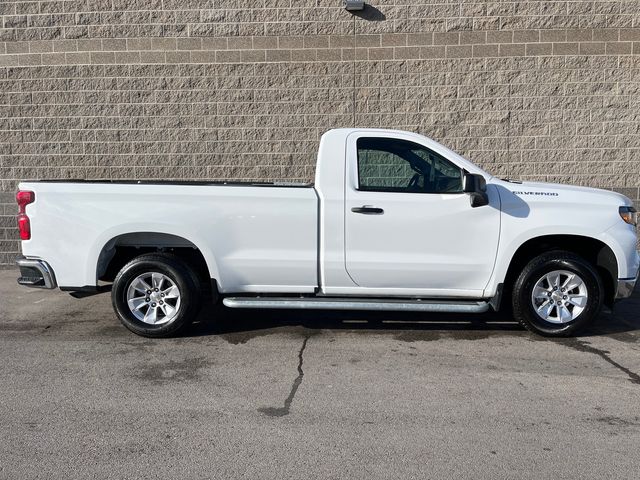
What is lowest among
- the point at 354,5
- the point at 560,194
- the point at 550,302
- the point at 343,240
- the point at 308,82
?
the point at 550,302

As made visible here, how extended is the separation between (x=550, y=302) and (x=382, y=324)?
1.74 metres

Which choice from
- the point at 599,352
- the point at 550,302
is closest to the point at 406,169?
the point at 550,302

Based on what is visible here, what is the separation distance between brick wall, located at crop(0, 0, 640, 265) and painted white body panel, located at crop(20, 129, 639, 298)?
12.7ft

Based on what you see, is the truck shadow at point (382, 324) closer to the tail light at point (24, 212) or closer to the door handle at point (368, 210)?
the door handle at point (368, 210)

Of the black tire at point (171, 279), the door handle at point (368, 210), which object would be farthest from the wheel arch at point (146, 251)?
the door handle at point (368, 210)

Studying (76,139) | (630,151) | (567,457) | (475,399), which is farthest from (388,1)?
(567,457)

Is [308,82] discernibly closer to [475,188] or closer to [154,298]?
[475,188]

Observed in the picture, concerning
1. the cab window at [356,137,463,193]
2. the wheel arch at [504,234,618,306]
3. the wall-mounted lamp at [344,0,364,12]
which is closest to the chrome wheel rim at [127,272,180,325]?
the cab window at [356,137,463,193]

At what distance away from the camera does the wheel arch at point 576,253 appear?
637cm

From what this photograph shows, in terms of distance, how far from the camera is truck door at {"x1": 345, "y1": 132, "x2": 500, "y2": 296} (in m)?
6.16

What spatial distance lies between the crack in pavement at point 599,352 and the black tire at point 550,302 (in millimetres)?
115

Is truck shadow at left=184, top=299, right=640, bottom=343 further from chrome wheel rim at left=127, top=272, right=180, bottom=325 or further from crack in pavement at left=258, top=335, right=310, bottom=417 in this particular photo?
crack in pavement at left=258, top=335, right=310, bottom=417

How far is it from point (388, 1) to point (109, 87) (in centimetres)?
459

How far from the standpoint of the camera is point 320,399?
15.9ft
